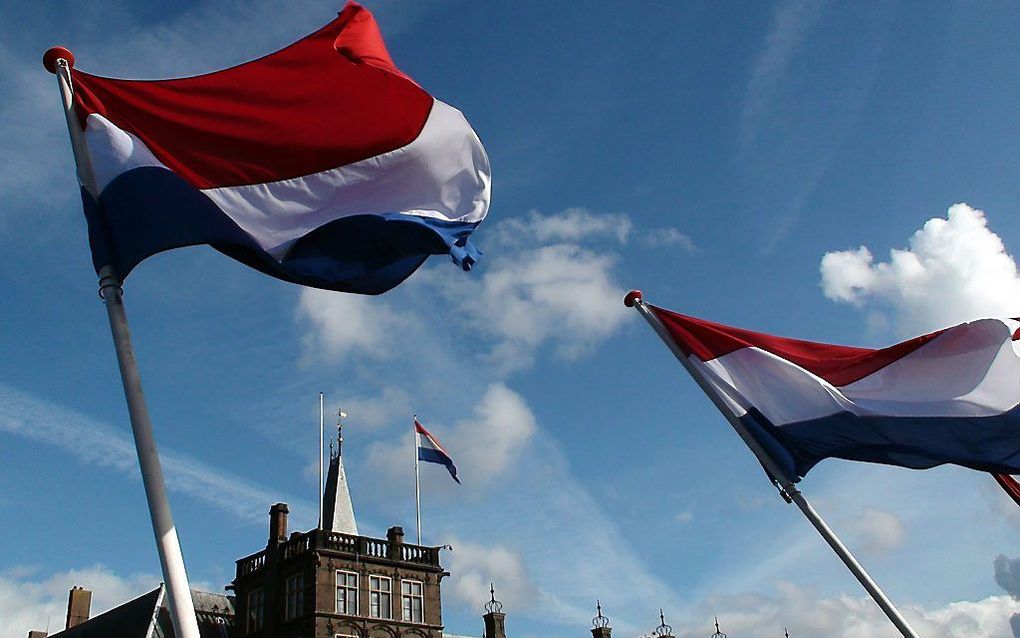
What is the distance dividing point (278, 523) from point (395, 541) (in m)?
6.85

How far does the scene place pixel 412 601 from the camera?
1837 inches

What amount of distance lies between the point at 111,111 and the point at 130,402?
339 centimetres

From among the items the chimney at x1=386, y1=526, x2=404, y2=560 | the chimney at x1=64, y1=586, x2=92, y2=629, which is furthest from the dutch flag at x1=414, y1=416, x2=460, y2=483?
the chimney at x1=64, y1=586, x2=92, y2=629

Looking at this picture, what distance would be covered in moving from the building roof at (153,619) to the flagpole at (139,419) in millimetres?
43760

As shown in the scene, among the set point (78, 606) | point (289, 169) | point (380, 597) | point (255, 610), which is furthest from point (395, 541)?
point (289, 169)

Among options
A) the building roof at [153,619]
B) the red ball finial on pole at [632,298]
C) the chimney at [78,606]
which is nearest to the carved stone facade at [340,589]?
the building roof at [153,619]

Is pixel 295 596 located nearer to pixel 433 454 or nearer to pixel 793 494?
pixel 433 454

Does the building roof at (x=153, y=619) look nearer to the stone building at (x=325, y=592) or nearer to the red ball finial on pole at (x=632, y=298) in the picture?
the stone building at (x=325, y=592)

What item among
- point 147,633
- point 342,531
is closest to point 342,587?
point 342,531

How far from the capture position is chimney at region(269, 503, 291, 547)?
4975 cm

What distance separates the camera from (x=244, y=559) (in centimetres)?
5000

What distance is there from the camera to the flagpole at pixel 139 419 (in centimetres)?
788

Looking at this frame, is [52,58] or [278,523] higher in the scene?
[278,523]

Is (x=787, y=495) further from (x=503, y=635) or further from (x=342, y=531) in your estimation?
(x=503, y=635)
